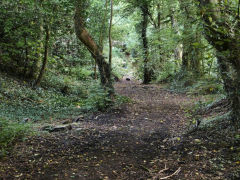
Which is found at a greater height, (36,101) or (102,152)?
(36,101)

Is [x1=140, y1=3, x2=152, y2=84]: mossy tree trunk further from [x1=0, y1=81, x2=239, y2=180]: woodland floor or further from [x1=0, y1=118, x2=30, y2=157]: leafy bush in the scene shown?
[x1=0, y1=118, x2=30, y2=157]: leafy bush

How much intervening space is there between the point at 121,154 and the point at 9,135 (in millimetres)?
2278

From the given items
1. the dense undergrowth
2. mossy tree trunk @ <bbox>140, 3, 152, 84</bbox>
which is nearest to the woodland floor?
the dense undergrowth

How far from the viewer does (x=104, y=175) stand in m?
3.58

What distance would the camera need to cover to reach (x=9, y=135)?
4.58 metres

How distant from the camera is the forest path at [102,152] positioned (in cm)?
364

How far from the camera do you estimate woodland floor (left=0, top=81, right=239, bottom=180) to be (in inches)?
140

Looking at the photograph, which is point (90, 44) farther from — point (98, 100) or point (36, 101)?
point (36, 101)

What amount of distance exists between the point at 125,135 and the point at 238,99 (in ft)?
8.51

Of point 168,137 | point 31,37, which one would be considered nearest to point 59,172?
point 168,137

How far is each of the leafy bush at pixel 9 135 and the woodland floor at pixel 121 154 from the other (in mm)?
150

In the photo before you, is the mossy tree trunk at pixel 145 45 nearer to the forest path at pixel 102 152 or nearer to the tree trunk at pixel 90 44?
the tree trunk at pixel 90 44

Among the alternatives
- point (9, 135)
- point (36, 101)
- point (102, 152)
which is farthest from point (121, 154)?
point (36, 101)

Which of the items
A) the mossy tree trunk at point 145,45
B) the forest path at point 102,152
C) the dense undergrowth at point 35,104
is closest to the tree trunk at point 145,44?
the mossy tree trunk at point 145,45
